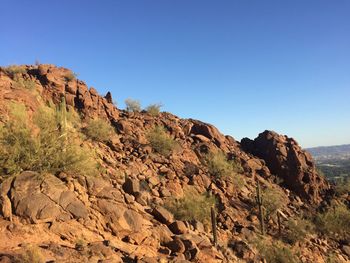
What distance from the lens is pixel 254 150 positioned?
33.2 m

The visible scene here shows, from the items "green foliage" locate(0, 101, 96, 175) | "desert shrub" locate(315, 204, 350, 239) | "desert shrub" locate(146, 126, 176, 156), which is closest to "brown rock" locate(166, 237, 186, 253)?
"green foliage" locate(0, 101, 96, 175)

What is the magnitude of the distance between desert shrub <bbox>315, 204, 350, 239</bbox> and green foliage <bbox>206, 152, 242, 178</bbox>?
256 inches

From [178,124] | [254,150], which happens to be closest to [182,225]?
[178,124]

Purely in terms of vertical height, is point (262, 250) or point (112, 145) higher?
point (112, 145)

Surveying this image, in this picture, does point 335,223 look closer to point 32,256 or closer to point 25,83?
point 32,256

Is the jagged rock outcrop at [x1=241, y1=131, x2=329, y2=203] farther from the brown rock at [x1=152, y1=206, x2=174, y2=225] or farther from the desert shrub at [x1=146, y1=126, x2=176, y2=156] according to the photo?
the brown rock at [x1=152, y1=206, x2=174, y2=225]

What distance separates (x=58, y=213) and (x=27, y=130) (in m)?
3.38

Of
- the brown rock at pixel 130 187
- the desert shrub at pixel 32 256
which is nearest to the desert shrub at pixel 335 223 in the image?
the brown rock at pixel 130 187

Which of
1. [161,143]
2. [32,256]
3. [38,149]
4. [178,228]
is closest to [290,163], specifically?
[161,143]

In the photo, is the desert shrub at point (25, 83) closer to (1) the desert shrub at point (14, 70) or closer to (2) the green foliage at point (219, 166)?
(1) the desert shrub at point (14, 70)

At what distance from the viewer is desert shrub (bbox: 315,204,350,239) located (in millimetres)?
23844

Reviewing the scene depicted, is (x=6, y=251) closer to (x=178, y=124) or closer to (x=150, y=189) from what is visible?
(x=150, y=189)

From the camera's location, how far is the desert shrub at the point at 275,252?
17.2 m

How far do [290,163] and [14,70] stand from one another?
22251 millimetres
